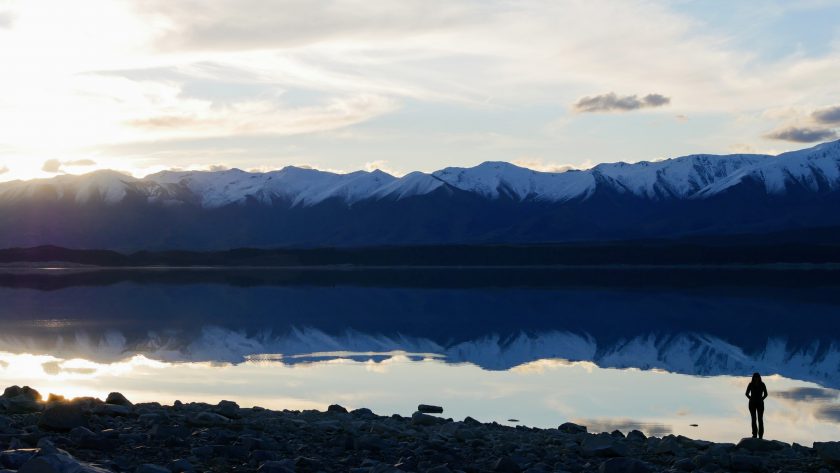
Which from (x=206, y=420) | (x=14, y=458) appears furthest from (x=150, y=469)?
(x=206, y=420)

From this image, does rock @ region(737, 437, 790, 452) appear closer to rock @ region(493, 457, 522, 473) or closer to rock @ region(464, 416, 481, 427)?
rock @ region(493, 457, 522, 473)

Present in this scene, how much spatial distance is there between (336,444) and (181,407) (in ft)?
20.1

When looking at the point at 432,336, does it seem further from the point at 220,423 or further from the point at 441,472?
the point at 441,472

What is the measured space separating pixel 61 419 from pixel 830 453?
1215 centimetres

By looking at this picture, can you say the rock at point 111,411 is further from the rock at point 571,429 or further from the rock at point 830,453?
the rock at point 830,453

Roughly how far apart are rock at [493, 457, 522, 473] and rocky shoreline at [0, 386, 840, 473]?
0.02m

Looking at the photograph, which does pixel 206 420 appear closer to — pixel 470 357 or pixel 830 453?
pixel 830 453

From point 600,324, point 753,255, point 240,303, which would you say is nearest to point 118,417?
point 600,324

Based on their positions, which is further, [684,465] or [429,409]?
[429,409]

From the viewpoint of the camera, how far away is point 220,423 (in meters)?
17.5

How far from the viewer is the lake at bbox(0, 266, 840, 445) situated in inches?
1036

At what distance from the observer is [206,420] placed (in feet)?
57.3

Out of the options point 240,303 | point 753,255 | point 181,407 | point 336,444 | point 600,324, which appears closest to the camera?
point 336,444

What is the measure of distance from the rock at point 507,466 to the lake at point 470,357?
8.44m
